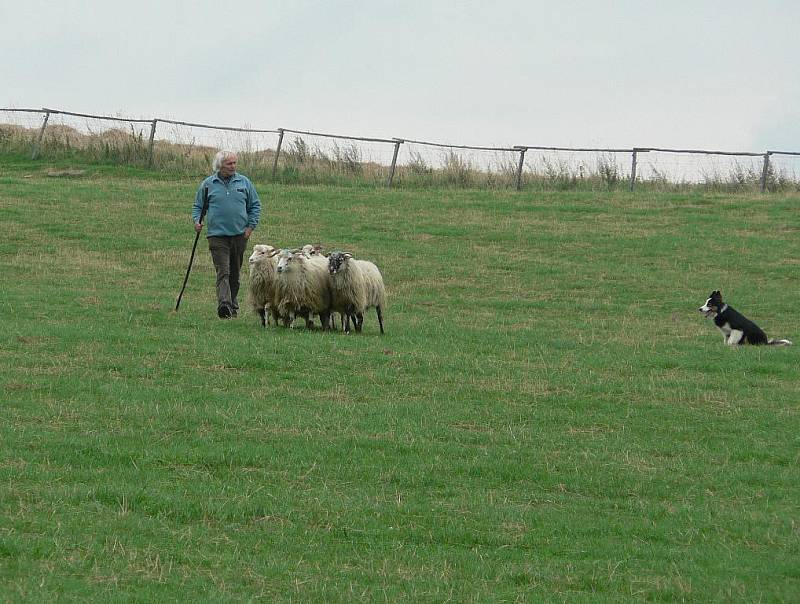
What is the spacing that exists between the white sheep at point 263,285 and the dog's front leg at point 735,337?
6321 mm

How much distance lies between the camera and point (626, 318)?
65.7 feet

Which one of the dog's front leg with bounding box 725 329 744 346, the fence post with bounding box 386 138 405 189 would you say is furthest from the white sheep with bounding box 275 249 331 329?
the fence post with bounding box 386 138 405 189

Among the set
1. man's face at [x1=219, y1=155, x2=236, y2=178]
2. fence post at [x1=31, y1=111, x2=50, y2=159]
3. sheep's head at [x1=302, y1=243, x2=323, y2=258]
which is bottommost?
sheep's head at [x1=302, y1=243, x2=323, y2=258]

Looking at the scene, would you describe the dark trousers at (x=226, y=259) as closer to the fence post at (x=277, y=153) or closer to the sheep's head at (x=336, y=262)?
the sheep's head at (x=336, y=262)

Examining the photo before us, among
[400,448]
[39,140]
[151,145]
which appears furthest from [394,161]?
[400,448]

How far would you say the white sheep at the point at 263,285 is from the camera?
16906 millimetres

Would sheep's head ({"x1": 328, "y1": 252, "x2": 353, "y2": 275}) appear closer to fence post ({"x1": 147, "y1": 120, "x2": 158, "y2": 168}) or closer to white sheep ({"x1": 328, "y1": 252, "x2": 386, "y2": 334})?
white sheep ({"x1": 328, "y1": 252, "x2": 386, "y2": 334})

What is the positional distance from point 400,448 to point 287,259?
707 centimetres

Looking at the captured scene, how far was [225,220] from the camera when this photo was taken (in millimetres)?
17141

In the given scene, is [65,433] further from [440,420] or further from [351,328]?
[351,328]

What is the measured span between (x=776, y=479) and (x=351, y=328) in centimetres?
942

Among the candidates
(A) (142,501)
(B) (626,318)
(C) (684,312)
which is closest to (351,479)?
(A) (142,501)

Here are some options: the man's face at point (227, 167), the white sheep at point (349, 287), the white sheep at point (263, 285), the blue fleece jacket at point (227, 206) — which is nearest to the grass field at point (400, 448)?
the white sheep at point (349, 287)

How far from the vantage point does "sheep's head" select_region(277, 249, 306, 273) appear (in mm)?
16609
